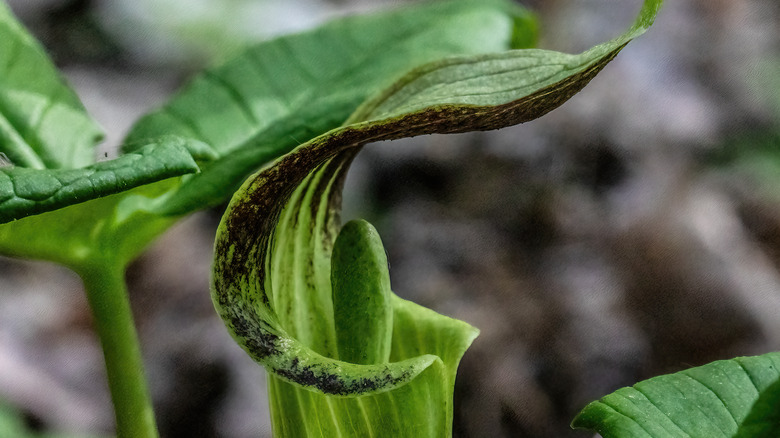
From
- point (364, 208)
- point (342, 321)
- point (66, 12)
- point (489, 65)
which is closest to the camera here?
point (489, 65)

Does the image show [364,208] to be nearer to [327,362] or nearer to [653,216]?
[653,216]

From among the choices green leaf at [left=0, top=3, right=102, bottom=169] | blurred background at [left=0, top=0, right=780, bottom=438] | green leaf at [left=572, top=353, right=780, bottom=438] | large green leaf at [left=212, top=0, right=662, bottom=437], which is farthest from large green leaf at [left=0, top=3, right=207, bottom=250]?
blurred background at [left=0, top=0, right=780, bottom=438]

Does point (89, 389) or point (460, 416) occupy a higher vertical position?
point (89, 389)

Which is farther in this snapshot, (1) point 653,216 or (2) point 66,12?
(2) point 66,12

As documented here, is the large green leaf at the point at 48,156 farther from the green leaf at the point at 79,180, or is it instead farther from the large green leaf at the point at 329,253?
the large green leaf at the point at 329,253

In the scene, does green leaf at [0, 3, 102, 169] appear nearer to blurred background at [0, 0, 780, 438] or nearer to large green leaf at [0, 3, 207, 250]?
large green leaf at [0, 3, 207, 250]

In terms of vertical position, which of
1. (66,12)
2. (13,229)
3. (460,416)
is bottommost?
(460,416)

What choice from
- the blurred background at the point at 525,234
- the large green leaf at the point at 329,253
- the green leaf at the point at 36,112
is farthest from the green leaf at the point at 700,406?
the blurred background at the point at 525,234

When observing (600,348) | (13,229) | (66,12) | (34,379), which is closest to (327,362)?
(13,229)

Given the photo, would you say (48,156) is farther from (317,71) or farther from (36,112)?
(317,71)
